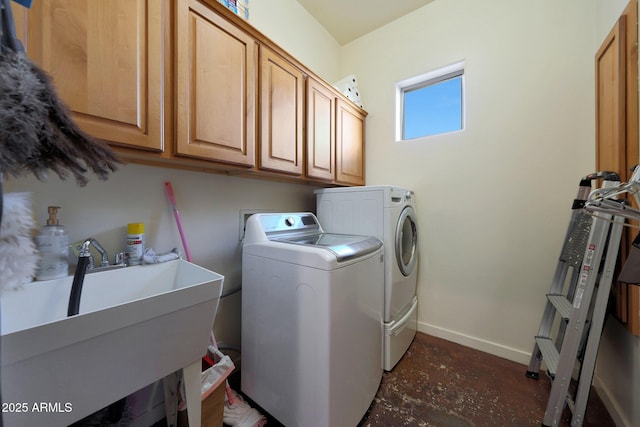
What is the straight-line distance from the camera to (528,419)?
1.28m

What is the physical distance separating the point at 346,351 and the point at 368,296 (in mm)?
321

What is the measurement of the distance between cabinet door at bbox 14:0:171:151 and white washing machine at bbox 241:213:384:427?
2.45 ft

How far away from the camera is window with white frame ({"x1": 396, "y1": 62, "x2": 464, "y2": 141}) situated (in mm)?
2129

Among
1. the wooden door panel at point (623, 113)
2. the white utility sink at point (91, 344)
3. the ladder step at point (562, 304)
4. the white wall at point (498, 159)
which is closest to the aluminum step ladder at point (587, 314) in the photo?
the ladder step at point (562, 304)

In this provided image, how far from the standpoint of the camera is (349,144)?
224cm

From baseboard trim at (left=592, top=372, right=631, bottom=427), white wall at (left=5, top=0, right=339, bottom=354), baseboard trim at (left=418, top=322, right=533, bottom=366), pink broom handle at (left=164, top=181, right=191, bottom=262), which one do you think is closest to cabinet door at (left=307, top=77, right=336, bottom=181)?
white wall at (left=5, top=0, right=339, bottom=354)

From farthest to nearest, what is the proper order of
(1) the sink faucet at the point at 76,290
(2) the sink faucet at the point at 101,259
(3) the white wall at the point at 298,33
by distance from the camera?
(3) the white wall at the point at 298,33 < (2) the sink faucet at the point at 101,259 < (1) the sink faucet at the point at 76,290

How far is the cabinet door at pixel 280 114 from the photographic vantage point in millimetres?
1398

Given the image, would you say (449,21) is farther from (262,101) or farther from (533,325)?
(533,325)

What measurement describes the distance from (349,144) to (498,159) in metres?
1.26

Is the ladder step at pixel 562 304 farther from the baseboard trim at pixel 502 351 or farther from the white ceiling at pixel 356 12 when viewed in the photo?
the white ceiling at pixel 356 12

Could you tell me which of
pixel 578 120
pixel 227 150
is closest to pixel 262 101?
pixel 227 150

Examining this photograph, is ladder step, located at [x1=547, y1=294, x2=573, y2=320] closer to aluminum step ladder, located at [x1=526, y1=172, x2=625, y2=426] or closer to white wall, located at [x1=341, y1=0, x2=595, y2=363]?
aluminum step ladder, located at [x1=526, y1=172, x2=625, y2=426]

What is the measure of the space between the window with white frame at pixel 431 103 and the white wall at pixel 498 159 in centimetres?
10
